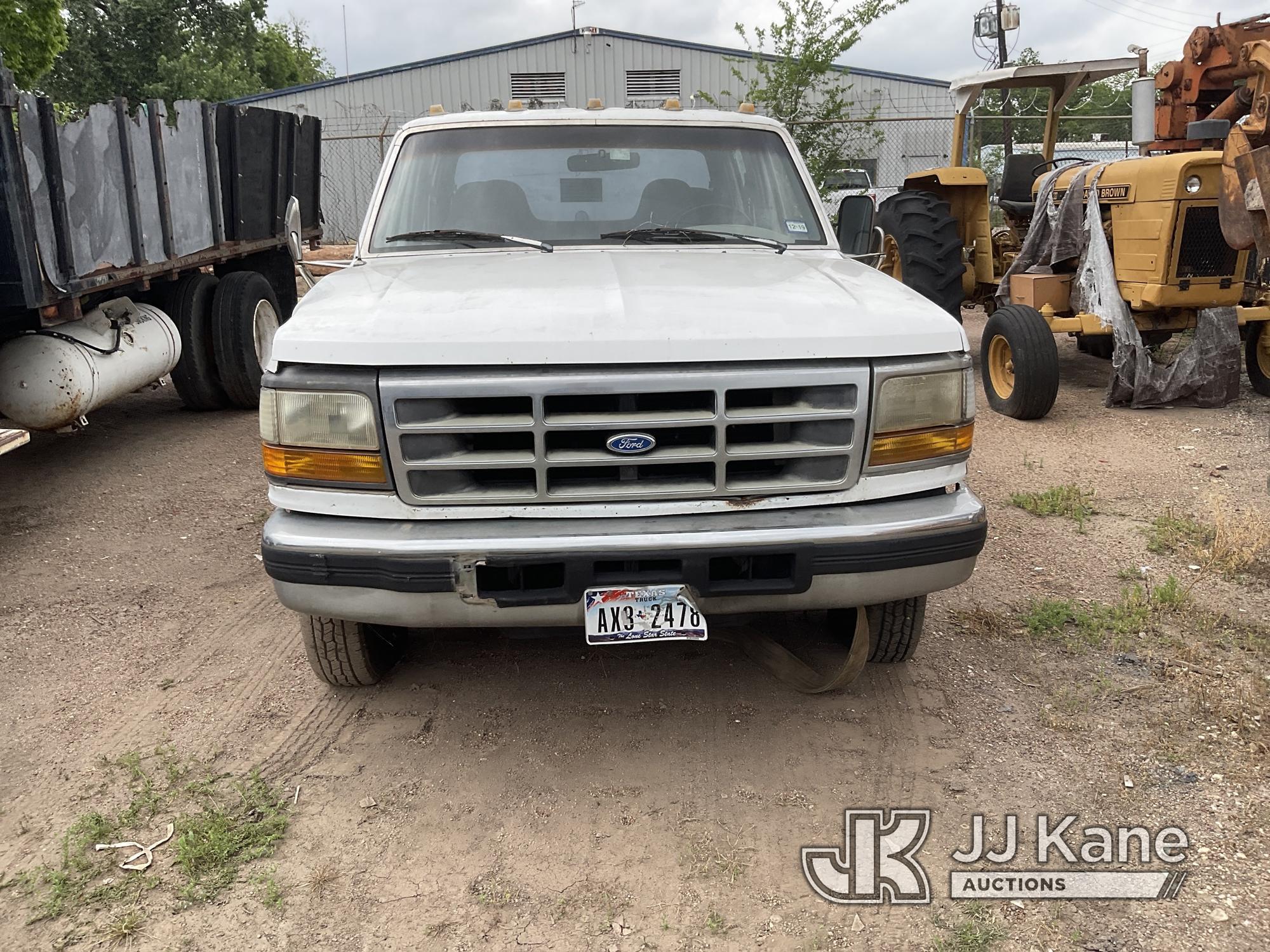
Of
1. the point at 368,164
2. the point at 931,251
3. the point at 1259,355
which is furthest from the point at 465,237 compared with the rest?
the point at 368,164

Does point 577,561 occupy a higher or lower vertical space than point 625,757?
higher

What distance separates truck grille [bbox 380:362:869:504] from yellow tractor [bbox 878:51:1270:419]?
14.4ft

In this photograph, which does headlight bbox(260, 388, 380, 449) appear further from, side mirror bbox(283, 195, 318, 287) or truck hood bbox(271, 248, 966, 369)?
side mirror bbox(283, 195, 318, 287)

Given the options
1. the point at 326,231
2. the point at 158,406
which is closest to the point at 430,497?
the point at 158,406

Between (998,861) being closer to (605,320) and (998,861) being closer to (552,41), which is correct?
(605,320)

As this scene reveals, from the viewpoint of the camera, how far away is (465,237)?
377 centimetres

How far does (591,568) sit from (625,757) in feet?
2.51

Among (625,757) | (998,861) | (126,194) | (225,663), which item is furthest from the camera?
(126,194)

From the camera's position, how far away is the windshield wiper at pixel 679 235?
3844mm

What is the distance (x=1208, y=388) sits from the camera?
6977 millimetres

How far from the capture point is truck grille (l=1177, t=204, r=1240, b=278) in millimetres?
6664

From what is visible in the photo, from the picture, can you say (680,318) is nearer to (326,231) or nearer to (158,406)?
(158,406)

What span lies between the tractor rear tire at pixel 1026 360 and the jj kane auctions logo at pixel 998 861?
14.9 ft

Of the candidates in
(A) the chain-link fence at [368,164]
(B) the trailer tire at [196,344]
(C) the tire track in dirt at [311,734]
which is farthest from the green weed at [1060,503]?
(A) the chain-link fence at [368,164]
